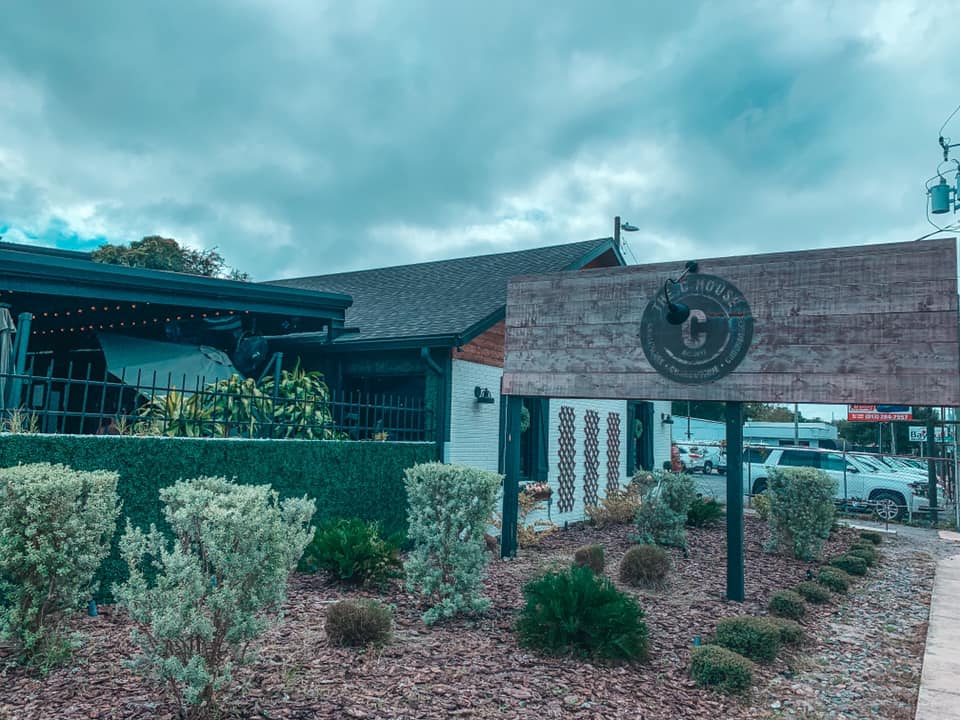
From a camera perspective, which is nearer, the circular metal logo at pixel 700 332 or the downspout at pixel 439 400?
the circular metal logo at pixel 700 332

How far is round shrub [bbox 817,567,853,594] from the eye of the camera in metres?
7.54

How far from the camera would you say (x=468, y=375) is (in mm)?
10086

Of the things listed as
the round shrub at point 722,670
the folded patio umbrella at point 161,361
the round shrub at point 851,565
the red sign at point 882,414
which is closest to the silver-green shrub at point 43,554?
the round shrub at point 722,670

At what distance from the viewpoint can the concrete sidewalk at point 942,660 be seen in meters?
4.09

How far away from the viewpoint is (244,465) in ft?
21.8

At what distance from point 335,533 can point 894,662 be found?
523cm

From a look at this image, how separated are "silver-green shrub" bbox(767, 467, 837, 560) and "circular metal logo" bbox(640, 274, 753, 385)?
3086 millimetres

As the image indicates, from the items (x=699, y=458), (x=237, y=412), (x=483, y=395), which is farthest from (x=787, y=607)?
→ (x=699, y=458)

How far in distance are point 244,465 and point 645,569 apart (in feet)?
15.1

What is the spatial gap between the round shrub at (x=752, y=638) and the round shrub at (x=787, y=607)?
1137 millimetres

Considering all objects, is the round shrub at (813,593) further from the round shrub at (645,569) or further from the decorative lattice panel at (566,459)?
the decorative lattice panel at (566,459)

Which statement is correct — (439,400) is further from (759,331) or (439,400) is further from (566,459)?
(759,331)

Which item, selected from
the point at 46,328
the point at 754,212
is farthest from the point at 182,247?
the point at 754,212

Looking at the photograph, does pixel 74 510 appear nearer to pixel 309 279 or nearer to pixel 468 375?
pixel 468 375
